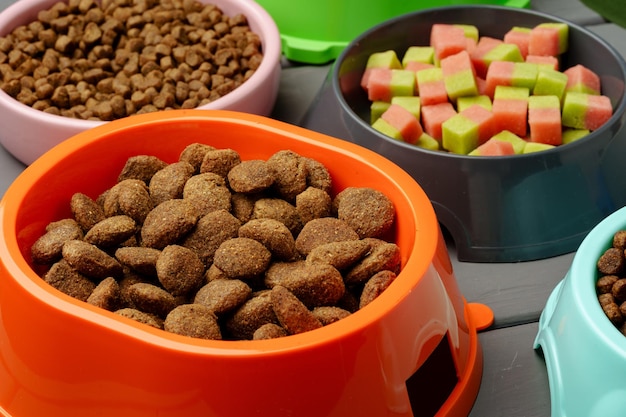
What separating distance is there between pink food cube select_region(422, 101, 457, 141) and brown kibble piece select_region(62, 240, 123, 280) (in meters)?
0.50

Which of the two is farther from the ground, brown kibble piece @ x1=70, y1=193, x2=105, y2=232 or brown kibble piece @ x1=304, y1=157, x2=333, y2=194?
brown kibble piece @ x1=304, y1=157, x2=333, y2=194

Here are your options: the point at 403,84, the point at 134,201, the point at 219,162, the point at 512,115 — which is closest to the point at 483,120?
the point at 512,115

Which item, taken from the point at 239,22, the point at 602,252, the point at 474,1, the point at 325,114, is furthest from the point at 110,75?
the point at 602,252

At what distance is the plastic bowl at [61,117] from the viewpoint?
110 cm

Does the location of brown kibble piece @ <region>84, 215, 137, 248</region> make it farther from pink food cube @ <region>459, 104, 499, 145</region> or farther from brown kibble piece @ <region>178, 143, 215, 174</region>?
pink food cube @ <region>459, 104, 499, 145</region>

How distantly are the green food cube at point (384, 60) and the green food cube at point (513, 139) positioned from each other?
0.22 meters

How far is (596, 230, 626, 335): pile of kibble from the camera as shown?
0.80 metres

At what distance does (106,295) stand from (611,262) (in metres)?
0.50

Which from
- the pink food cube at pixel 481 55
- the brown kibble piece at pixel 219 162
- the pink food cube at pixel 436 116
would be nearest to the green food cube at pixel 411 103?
the pink food cube at pixel 436 116

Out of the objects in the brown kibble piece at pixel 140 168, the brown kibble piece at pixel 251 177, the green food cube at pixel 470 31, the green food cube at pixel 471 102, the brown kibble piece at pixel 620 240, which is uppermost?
the green food cube at pixel 470 31

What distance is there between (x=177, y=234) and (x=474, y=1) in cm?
82

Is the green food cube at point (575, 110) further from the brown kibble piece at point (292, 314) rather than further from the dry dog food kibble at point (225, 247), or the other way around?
the brown kibble piece at point (292, 314)

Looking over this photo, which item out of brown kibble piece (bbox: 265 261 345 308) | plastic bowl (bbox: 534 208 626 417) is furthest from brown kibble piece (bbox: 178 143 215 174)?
plastic bowl (bbox: 534 208 626 417)

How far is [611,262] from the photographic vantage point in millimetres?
832
